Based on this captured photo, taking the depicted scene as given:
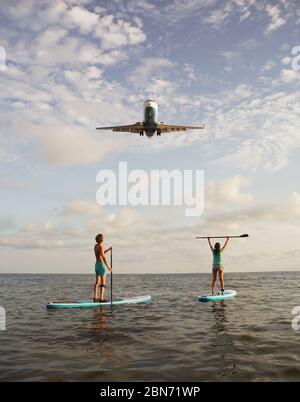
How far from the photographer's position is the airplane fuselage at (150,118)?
38812mm

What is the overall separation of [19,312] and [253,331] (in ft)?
35.5

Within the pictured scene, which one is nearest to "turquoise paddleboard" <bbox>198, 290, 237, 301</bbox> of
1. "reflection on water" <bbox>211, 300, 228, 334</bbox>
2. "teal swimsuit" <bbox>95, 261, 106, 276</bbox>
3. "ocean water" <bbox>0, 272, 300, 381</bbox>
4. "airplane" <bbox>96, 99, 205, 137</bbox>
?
"reflection on water" <bbox>211, 300, 228, 334</bbox>

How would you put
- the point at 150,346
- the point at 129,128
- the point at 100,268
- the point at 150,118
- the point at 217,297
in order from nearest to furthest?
the point at 150,346, the point at 100,268, the point at 217,297, the point at 150,118, the point at 129,128

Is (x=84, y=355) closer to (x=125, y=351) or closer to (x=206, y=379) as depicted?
(x=125, y=351)

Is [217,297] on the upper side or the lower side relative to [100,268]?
lower

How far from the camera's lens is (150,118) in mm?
38781

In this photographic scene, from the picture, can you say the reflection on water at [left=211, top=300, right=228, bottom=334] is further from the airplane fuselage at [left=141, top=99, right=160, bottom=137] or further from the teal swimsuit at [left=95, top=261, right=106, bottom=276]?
the airplane fuselage at [left=141, top=99, right=160, bottom=137]

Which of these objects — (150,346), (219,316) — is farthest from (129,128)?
(150,346)

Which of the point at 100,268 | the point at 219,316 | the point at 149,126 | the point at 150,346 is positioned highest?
the point at 149,126

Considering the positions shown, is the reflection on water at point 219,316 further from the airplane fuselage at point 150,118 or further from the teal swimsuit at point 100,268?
the airplane fuselage at point 150,118

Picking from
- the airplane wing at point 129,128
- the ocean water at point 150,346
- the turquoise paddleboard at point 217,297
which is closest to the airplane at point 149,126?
the airplane wing at point 129,128

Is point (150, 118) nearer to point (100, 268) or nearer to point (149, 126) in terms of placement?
point (149, 126)

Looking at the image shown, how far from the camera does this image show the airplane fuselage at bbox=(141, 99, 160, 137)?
127 ft

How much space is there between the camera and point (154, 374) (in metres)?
7.19
